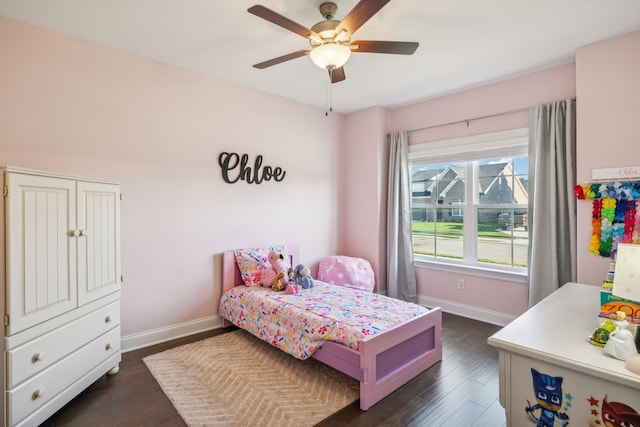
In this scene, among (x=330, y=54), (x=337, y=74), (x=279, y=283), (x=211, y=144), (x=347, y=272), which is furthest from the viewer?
(x=347, y=272)

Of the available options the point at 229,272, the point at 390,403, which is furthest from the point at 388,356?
the point at 229,272

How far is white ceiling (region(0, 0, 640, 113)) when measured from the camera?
2166 mm

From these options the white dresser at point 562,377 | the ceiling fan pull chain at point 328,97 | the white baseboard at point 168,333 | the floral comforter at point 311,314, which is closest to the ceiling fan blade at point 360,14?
the ceiling fan pull chain at point 328,97

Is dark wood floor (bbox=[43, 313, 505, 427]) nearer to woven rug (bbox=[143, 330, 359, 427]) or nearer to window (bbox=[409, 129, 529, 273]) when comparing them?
woven rug (bbox=[143, 330, 359, 427])

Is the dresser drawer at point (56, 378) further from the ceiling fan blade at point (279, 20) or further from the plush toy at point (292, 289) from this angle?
the ceiling fan blade at point (279, 20)

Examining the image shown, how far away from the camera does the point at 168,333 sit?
308cm

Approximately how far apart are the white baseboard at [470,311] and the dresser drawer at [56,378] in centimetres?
344

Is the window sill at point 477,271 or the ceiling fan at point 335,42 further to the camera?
the window sill at point 477,271

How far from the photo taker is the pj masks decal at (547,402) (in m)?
1.21

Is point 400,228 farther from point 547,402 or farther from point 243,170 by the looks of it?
point 547,402

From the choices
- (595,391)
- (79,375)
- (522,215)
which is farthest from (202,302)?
(522,215)

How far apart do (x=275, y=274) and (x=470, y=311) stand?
234 cm

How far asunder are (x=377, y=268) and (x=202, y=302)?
2.25 meters

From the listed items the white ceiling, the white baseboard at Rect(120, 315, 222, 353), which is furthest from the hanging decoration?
the white baseboard at Rect(120, 315, 222, 353)
